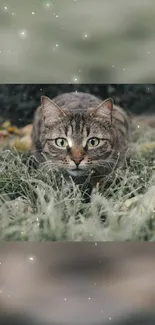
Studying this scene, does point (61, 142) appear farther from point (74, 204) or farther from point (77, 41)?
point (77, 41)

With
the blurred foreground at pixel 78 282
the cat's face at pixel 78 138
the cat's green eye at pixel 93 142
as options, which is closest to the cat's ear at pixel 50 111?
the cat's face at pixel 78 138

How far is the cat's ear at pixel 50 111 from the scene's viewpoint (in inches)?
70.6

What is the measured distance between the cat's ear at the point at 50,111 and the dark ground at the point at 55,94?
0.02 m

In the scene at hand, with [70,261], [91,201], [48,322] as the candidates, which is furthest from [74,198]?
[48,322]

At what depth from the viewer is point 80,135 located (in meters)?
1.80

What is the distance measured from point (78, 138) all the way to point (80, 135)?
1cm

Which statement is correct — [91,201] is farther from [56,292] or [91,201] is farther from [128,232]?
[56,292]

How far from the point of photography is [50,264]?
175 centimetres

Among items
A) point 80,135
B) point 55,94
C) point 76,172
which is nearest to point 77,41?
point 55,94

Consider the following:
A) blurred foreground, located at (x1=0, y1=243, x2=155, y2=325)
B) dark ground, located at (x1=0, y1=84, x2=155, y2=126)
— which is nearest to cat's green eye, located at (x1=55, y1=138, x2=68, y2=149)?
dark ground, located at (x1=0, y1=84, x2=155, y2=126)

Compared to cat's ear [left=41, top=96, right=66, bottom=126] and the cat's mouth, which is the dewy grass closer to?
the cat's mouth

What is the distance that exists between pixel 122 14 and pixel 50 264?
0.81 m

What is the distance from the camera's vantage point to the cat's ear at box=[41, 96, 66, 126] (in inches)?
70.6

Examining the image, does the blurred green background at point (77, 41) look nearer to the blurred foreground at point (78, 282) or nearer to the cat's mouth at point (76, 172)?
the cat's mouth at point (76, 172)
